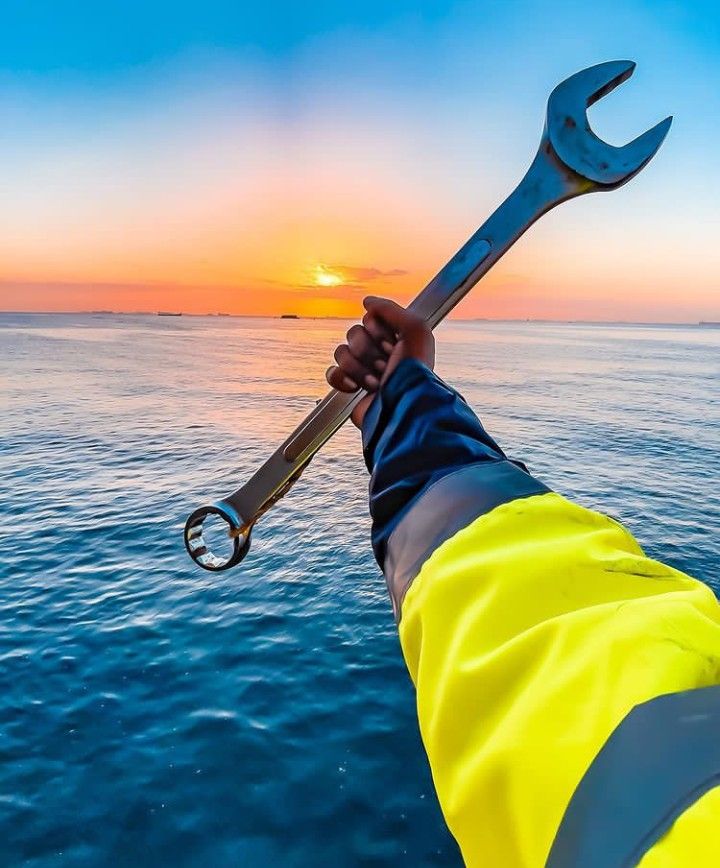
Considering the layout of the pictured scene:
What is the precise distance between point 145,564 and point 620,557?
34.1 feet

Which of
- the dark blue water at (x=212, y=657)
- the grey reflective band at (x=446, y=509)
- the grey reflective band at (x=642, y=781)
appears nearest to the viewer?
the grey reflective band at (x=642, y=781)

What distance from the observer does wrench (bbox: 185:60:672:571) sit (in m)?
2.77

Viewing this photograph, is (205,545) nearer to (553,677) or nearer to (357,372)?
(357,372)

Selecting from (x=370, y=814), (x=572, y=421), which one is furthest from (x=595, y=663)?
(x=572, y=421)

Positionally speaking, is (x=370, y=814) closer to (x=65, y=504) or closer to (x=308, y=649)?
(x=308, y=649)

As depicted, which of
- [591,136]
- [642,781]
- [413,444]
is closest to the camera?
[642,781]

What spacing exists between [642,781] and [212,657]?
7838mm

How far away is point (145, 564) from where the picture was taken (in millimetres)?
10398

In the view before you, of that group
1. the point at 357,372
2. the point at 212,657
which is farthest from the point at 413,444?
the point at 212,657

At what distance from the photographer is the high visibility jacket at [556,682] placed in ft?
2.33

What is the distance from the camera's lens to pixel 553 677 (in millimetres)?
895

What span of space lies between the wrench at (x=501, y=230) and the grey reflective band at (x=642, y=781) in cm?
196

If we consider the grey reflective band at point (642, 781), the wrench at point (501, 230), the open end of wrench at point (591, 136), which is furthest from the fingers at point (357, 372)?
the grey reflective band at point (642, 781)

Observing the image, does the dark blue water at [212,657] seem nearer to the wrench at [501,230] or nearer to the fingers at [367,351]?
the wrench at [501,230]
